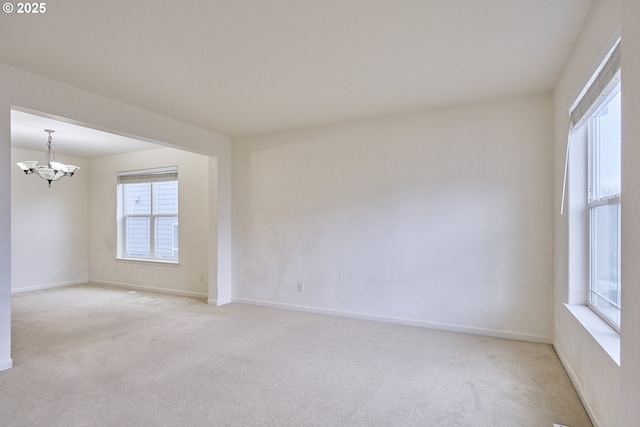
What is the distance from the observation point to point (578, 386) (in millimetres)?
2459

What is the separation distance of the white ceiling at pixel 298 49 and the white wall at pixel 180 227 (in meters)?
2.13

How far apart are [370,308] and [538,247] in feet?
6.55

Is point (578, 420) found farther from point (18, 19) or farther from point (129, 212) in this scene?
point (129, 212)

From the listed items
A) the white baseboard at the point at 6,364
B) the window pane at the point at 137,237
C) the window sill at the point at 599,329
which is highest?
the window pane at the point at 137,237

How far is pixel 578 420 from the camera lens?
7.04 feet

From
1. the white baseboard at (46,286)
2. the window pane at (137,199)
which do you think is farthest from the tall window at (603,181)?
the white baseboard at (46,286)

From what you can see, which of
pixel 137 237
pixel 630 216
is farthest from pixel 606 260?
pixel 137 237

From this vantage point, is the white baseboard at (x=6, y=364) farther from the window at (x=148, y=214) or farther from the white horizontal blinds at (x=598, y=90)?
the white horizontal blinds at (x=598, y=90)

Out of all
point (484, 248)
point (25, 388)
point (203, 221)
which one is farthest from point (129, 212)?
point (484, 248)

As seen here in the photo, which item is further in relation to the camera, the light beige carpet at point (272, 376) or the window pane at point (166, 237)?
the window pane at point (166, 237)

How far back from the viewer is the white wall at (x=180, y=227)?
5.76m

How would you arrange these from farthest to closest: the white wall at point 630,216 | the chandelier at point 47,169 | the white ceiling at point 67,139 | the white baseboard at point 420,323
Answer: the chandelier at point 47,169 < the white ceiling at point 67,139 < the white baseboard at point 420,323 < the white wall at point 630,216

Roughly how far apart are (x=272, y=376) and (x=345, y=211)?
233 centimetres

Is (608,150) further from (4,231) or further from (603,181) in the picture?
(4,231)
